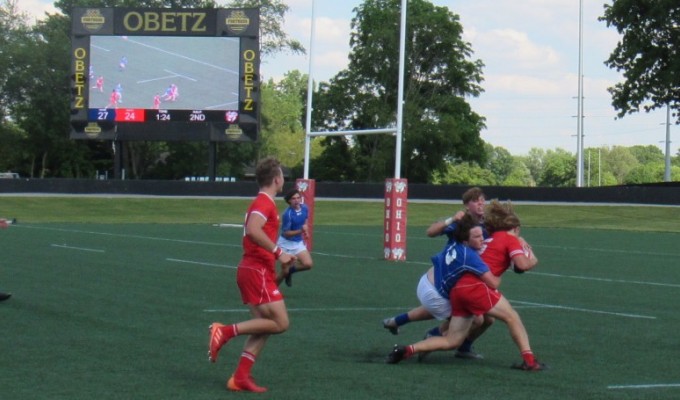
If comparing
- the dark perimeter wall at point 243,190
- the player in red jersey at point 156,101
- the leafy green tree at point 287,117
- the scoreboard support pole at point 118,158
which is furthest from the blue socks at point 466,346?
the leafy green tree at point 287,117

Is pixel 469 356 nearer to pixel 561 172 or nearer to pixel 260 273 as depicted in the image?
pixel 260 273

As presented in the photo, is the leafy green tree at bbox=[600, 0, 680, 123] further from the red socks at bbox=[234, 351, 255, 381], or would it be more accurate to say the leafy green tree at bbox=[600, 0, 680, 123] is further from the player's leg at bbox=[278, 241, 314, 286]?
the red socks at bbox=[234, 351, 255, 381]

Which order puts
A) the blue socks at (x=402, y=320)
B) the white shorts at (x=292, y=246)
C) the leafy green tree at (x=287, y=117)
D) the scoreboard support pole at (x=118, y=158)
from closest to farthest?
the blue socks at (x=402, y=320) < the white shorts at (x=292, y=246) < the scoreboard support pole at (x=118, y=158) < the leafy green tree at (x=287, y=117)

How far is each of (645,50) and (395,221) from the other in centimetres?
3552

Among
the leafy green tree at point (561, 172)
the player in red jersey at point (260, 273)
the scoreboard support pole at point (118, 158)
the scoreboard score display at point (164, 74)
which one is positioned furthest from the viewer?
the leafy green tree at point (561, 172)

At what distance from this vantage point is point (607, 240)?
117 feet

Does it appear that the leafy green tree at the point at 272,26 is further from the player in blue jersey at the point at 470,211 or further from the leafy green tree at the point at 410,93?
the player in blue jersey at the point at 470,211

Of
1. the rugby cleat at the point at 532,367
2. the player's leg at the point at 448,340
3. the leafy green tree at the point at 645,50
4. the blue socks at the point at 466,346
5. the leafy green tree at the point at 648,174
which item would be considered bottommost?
the rugby cleat at the point at 532,367

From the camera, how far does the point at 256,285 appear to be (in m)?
8.58

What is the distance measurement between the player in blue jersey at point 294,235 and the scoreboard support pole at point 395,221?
22.7 feet

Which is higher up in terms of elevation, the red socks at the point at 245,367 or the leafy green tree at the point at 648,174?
the leafy green tree at the point at 648,174

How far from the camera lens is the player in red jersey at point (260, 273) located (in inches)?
332

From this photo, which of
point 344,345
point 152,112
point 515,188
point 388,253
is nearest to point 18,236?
point 388,253

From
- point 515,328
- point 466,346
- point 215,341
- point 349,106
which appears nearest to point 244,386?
point 215,341
